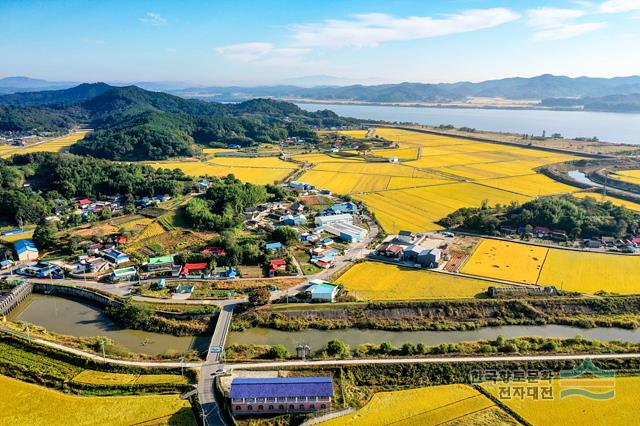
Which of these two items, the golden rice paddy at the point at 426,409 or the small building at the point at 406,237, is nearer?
the golden rice paddy at the point at 426,409

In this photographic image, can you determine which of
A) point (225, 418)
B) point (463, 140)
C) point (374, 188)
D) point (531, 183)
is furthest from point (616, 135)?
point (225, 418)

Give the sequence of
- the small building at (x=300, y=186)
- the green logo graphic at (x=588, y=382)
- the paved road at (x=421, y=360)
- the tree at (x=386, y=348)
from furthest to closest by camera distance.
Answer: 1. the small building at (x=300, y=186)
2. the tree at (x=386, y=348)
3. the paved road at (x=421, y=360)
4. the green logo graphic at (x=588, y=382)

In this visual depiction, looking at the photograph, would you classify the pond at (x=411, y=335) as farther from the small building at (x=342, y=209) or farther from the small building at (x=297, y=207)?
the small building at (x=297, y=207)

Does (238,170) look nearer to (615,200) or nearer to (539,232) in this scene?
(539,232)

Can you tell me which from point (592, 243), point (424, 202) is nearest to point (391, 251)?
point (424, 202)

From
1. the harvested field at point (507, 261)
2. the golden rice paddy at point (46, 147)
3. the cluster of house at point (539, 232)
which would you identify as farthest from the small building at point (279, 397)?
the golden rice paddy at point (46, 147)

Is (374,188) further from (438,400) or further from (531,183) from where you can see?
(438,400)
